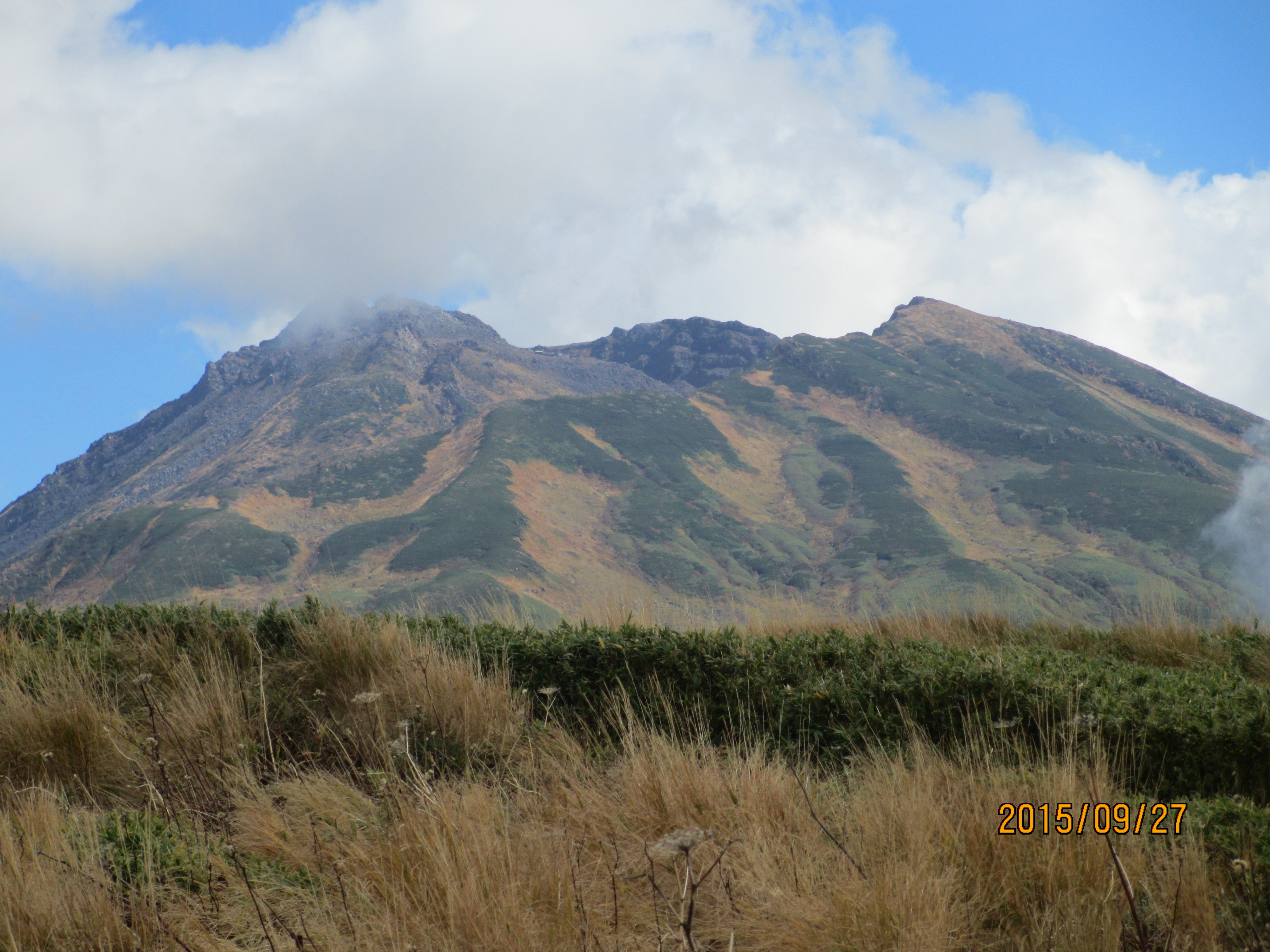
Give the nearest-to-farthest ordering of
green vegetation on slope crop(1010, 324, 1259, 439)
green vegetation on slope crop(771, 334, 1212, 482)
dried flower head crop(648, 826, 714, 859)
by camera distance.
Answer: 1. dried flower head crop(648, 826, 714, 859)
2. green vegetation on slope crop(771, 334, 1212, 482)
3. green vegetation on slope crop(1010, 324, 1259, 439)

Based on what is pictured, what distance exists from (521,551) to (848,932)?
9536cm

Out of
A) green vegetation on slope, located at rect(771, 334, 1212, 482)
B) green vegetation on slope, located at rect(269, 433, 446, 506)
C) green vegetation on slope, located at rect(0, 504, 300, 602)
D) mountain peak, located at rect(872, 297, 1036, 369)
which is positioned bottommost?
green vegetation on slope, located at rect(0, 504, 300, 602)

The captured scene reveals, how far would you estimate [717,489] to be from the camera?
133m

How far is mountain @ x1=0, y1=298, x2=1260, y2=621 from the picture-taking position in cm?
9581

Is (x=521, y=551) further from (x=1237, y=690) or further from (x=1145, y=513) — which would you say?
Answer: (x=1237, y=690)

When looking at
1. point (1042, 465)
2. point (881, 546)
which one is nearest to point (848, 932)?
point (881, 546)

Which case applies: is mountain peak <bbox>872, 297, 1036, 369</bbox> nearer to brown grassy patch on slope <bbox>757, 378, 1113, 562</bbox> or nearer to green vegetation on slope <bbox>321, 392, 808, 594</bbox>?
brown grassy patch on slope <bbox>757, 378, 1113, 562</bbox>

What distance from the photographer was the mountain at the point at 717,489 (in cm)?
9581

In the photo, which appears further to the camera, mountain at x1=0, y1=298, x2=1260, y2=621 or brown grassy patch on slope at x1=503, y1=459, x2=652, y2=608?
brown grassy patch on slope at x1=503, y1=459, x2=652, y2=608

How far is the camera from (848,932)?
2.81 m
